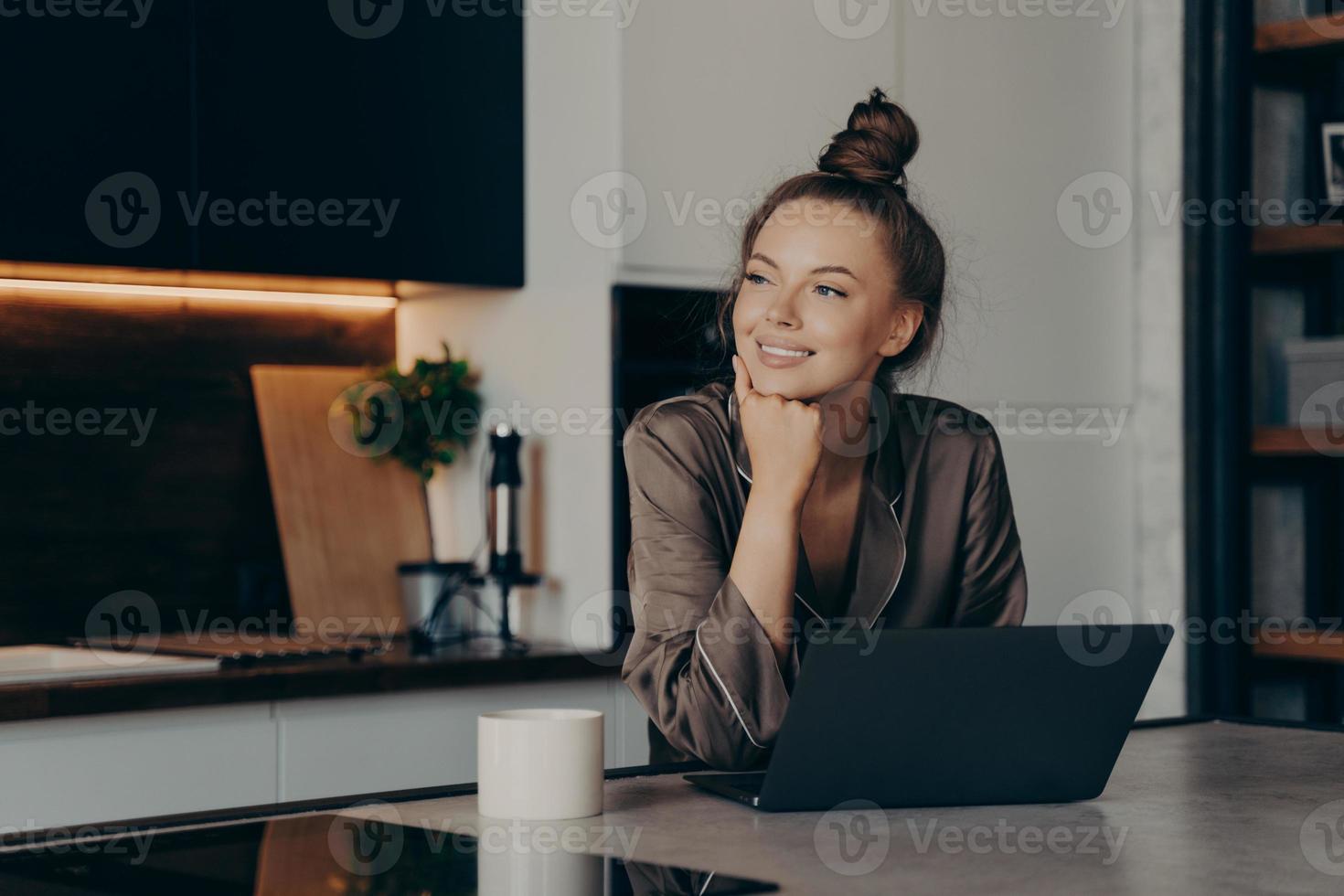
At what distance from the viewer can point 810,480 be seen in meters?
1.55

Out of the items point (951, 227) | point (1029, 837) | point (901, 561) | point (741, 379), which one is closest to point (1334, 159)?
point (951, 227)

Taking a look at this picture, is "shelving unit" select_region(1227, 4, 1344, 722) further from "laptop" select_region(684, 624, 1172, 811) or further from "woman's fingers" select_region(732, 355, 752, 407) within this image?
"laptop" select_region(684, 624, 1172, 811)

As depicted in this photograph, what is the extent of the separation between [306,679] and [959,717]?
1.31 meters

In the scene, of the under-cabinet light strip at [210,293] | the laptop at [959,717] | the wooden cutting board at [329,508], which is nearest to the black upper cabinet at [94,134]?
the under-cabinet light strip at [210,293]

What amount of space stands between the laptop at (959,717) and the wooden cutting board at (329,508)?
1.61 meters

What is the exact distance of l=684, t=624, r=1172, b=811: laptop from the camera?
4.00ft

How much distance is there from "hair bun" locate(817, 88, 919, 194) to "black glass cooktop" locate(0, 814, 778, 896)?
81cm

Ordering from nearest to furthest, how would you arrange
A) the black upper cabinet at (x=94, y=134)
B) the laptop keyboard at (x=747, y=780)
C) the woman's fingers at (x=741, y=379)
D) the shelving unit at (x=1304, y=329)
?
1. the laptop keyboard at (x=747, y=780)
2. the woman's fingers at (x=741, y=379)
3. the black upper cabinet at (x=94, y=134)
4. the shelving unit at (x=1304, y=329)

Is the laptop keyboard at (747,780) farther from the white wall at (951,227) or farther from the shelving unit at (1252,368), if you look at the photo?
the shelving unit at (1252,368)

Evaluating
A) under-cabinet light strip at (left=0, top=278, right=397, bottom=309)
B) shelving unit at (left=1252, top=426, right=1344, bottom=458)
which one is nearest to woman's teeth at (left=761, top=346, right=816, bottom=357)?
under-cabinet light strip at (left=0, top=278, right=397, bottom=309)

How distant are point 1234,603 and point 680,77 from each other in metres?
1.45

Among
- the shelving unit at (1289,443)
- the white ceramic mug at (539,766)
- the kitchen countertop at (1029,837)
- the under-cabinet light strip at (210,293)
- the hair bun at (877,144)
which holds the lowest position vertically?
the kitchen countertop at (1029,837)

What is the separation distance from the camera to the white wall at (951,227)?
2725mm

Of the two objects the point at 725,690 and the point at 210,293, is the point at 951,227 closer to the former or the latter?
the point at 210,293
